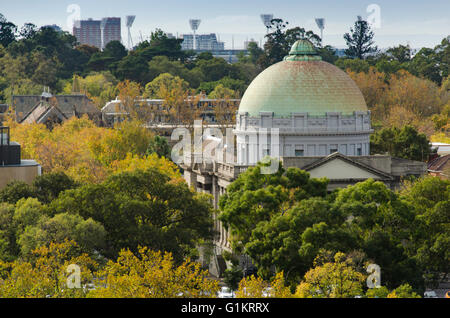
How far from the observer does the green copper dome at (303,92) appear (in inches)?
4744

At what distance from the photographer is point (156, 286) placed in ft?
220

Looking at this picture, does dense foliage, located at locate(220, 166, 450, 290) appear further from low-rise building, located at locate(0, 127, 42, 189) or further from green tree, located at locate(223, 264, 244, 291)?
low-rise building, located at locate(0, 127, 42, 189)

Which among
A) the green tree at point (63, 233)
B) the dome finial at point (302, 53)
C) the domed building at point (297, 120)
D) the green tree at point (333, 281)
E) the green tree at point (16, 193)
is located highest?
the dome finial at point (302, 53)

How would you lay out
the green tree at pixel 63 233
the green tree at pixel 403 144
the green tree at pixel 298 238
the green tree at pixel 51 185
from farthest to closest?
1. the green tree at pixel 403 144
2. the green tree at pixel 51 185
3. the green tree at pixel 63 233
4. the green tree at pixel 298 238

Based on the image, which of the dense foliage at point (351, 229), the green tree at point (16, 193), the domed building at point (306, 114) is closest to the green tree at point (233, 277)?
the dense foliage at point (351, 229)

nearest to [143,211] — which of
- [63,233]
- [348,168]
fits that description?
[63,233]

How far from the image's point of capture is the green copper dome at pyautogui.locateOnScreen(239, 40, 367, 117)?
120500 millimetres

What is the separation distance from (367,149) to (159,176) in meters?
37.1

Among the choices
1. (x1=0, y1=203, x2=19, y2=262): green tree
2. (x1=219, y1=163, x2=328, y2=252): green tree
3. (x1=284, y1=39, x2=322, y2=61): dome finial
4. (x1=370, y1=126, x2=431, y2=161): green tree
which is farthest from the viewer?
(x1=370, y1=126, x2=431, y2=161): green tree

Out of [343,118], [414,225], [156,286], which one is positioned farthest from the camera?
[343,118]

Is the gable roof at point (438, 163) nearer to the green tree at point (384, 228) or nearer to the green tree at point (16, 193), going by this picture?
the green tree at point (384, 228)

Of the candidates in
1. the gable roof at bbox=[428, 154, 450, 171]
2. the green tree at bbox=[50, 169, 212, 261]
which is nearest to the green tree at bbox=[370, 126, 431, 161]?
the gable roof at bbox=[428, 154, 450, 171]
